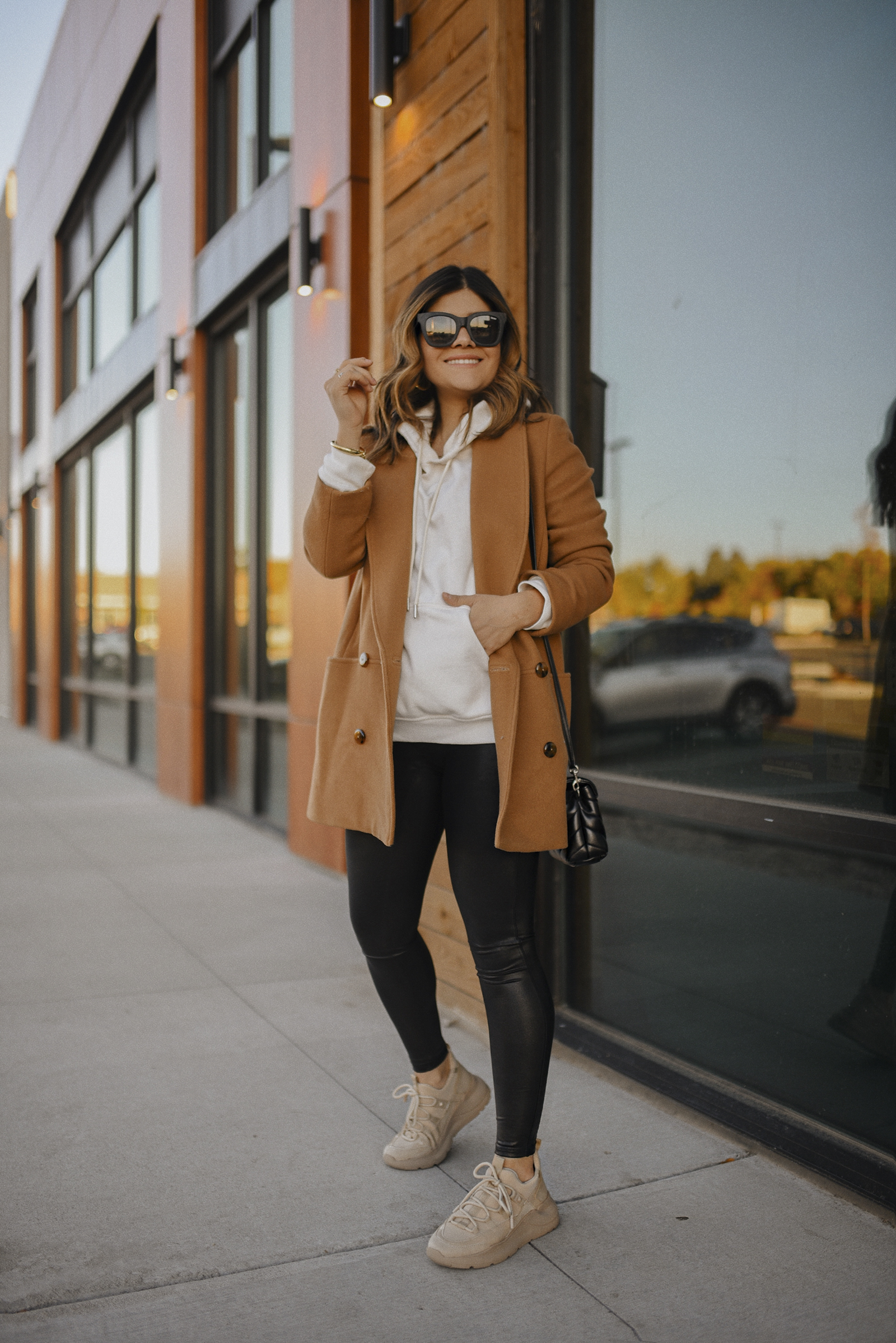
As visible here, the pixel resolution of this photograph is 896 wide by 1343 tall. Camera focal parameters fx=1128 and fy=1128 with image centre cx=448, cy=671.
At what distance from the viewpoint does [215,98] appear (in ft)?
28.3

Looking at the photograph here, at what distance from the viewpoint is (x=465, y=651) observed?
91.1 inches

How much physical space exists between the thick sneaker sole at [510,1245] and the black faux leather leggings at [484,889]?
0.41 ft

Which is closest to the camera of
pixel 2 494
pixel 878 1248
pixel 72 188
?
pixel 878 1248

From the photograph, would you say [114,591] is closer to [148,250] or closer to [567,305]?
[148,250]

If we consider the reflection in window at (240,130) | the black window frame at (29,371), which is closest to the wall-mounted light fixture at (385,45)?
the reflection in window at (240,130)

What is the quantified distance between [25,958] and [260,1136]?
2.00 meters

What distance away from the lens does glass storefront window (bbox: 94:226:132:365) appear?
1180cm

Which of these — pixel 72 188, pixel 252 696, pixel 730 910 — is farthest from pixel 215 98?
pixel 730 910

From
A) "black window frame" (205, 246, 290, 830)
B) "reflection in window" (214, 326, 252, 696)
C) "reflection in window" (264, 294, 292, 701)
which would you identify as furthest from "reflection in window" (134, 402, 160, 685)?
"reflection in window" (264, 294, 292, 701)

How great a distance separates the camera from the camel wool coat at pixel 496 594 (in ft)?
7.43

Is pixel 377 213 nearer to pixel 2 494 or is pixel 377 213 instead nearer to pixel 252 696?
pixel 252 696

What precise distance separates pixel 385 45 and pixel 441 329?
8.10 feet

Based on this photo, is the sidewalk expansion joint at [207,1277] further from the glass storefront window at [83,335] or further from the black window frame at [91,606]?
the glass storefront window at [83,335]

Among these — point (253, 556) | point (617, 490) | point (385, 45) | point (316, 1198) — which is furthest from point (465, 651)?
point (253, 556)
